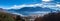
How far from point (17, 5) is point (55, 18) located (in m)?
0.54

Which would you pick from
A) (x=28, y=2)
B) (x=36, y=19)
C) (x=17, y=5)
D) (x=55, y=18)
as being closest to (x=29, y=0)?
(x=28, y=2)

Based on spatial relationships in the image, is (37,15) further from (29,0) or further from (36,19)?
(29,0)

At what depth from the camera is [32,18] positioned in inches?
60.7

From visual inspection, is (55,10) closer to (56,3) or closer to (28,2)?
(56,3)

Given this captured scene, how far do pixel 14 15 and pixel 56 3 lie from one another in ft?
1.95

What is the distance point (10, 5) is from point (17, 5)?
0.32 feet

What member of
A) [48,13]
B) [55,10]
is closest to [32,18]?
[48,13]

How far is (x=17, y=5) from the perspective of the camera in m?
1.58

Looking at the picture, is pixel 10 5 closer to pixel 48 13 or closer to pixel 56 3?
pixel 48 13

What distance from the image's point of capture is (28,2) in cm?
159

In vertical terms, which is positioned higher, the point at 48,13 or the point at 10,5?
the point at 10,5

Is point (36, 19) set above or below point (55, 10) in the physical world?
below

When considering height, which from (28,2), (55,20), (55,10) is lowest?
(55,20)

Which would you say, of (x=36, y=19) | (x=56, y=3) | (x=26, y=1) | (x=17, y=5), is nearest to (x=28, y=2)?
(x=26, y=1)
